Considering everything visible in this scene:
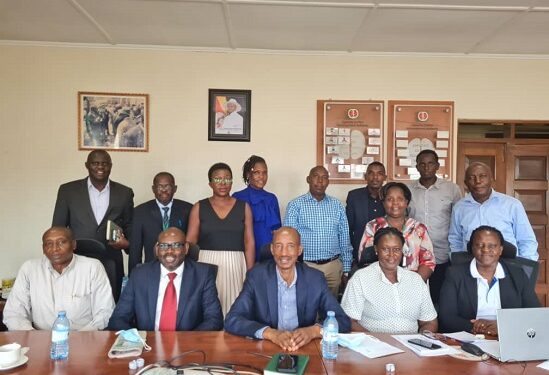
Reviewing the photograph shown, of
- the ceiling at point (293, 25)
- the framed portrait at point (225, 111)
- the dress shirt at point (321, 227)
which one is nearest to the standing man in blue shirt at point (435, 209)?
the dress shirt at point (321, 227)

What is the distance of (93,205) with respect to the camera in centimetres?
345

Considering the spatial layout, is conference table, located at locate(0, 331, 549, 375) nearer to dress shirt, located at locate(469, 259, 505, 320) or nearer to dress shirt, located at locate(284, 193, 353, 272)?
dress shirt, located at locate(469, 259, 505, 320)

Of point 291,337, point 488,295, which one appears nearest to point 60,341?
point 291,337

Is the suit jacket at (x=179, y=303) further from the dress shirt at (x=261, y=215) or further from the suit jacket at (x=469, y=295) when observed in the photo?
the suit jacket at (x=469, y=295)

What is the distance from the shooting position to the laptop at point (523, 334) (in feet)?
6.01

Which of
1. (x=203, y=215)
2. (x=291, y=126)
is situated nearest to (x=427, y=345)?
(x=203, y=215)

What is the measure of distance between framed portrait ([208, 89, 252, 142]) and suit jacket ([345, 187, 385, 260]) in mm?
1497

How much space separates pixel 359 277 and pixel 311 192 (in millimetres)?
1276

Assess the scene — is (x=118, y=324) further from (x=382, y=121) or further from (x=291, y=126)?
(x=382, y=121)

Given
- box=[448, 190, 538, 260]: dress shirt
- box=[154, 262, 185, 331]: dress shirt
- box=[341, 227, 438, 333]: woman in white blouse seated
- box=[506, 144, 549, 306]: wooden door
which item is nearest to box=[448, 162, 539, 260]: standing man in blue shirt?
box=[448, 190, 538, 260]: dress shirt

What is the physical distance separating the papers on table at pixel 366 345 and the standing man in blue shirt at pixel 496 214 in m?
1.64

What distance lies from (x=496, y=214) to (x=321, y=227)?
1.32 meters

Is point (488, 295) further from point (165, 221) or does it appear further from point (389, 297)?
point (165, 221)

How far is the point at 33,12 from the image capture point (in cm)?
376
